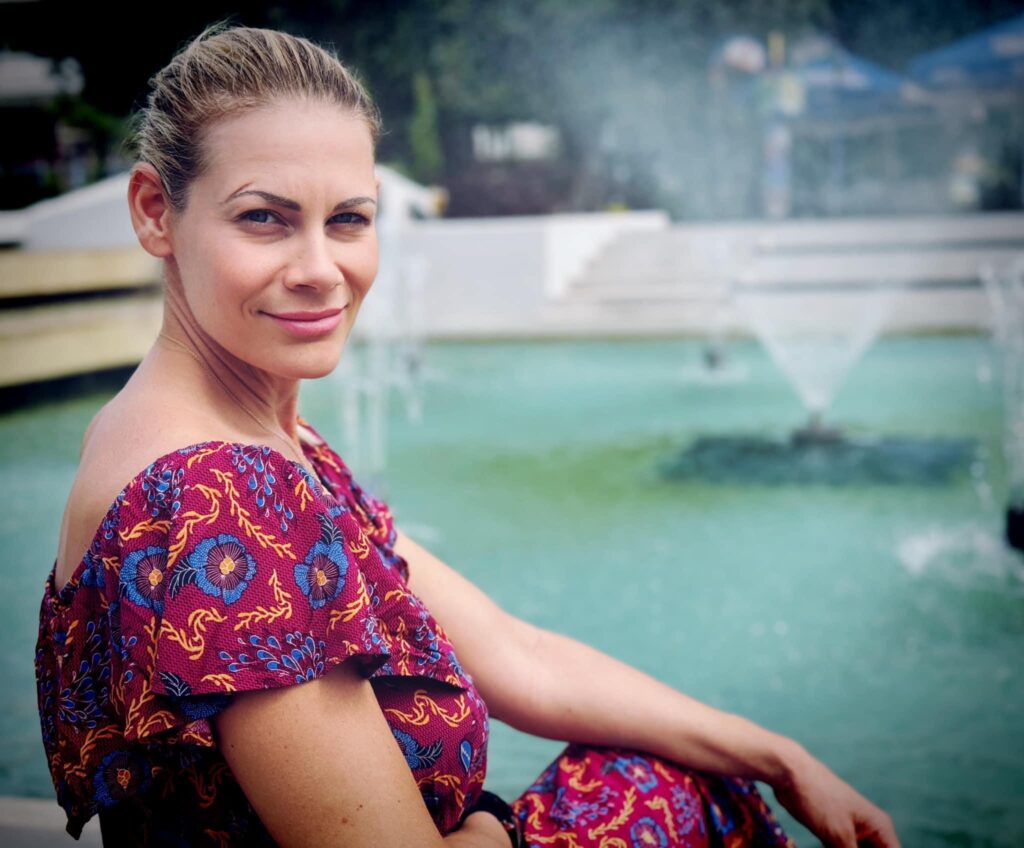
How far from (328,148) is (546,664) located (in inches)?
30.6

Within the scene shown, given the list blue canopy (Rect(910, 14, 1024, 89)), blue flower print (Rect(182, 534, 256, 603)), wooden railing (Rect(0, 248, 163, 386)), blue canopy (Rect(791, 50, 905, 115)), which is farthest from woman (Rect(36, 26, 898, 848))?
blue canopy (Rect(791, 50, 905, 115))

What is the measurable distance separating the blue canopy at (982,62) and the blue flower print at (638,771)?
17574mm

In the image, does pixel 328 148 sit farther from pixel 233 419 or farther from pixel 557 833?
pixel 557 833

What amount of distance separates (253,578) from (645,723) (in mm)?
689

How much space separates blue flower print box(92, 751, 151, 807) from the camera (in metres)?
1.16

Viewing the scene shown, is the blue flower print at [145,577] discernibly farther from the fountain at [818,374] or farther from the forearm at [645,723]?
the fountain at [818,374]

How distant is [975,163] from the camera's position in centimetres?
2753

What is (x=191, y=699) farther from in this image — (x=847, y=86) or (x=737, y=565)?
(x=847, y=86)

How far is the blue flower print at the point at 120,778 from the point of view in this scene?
1.16 metres

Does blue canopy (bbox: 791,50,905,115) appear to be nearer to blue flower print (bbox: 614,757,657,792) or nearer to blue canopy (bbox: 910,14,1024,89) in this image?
blue canopy (bbox: 910,14,1024,89)

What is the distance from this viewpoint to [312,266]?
1238 millimetres

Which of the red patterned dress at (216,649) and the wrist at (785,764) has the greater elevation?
the red patterned dress at (216,649)

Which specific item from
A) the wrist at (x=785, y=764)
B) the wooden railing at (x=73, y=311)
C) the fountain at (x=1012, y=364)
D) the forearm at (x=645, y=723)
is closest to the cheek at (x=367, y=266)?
the forearm at (x=645, y=723)

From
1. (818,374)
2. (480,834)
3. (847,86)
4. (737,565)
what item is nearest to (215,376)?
(480,834)
